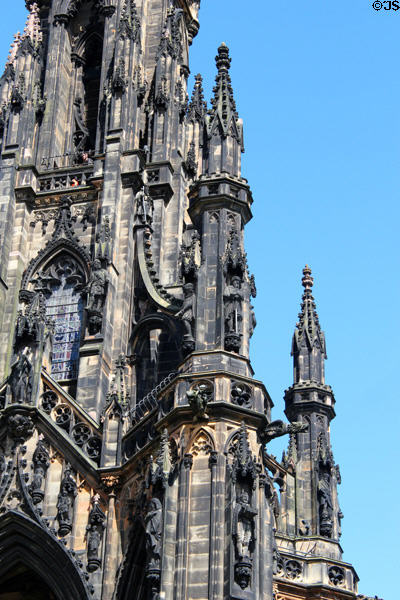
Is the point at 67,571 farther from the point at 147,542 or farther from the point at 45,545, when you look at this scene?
the point at 147,542

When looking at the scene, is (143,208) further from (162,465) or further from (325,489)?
(162,465)

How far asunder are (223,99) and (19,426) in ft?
29.5

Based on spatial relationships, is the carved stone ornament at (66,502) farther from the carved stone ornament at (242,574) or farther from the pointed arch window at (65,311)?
the carved stone ornament at (242,574)

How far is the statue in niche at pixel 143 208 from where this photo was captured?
121ft

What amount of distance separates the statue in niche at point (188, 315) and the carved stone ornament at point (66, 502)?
443cm

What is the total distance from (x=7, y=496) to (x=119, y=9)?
1818 centimetres

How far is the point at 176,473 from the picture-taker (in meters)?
27.2

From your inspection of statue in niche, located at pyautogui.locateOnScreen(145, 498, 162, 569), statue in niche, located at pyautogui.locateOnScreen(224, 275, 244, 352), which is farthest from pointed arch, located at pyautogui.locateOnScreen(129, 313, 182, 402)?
statue in niche, located at pyautogui.locateOnScreen(145, 498, 162, 569)

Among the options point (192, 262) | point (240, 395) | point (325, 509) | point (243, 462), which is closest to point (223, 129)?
point (192, 262)

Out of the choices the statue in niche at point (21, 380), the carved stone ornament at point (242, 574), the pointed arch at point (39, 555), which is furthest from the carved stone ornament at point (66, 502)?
the carved stone ornament at point (242, 574)

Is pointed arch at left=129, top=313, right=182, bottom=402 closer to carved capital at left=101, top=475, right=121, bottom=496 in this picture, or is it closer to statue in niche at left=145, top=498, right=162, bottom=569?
carved capital at left=101, top=475, right=121, bottom=496

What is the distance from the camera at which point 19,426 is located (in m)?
31.2

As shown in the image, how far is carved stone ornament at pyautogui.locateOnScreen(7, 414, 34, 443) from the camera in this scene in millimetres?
31203

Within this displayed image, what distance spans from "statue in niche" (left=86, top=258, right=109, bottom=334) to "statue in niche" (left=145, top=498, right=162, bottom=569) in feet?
28.0
